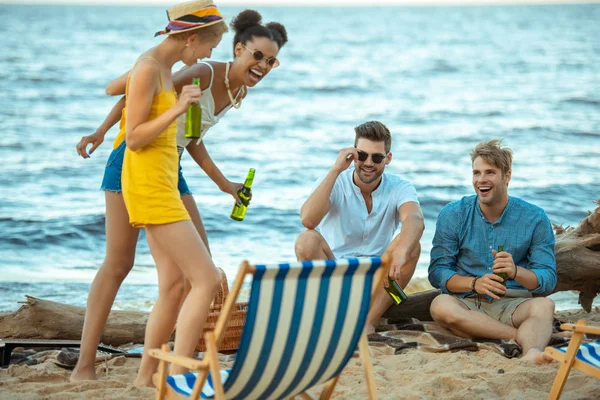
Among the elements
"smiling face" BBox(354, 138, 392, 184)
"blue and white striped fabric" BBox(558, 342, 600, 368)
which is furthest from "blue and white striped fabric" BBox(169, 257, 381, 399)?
"smiling face" BBox(354, 138, 392, 184)

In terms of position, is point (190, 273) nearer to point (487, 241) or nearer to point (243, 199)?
point (243, 199)

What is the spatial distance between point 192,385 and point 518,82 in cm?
2677

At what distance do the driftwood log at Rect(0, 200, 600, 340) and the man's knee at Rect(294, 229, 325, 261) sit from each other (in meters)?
0.81

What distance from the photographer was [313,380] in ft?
10.9

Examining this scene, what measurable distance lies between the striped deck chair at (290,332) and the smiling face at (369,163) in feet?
7.30

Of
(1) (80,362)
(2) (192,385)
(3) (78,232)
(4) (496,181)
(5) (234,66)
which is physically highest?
(5) (234,66)

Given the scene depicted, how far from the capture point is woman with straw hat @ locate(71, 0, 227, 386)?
3.65 meters

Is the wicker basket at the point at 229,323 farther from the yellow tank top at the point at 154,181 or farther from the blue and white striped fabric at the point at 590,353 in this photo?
the blue and white striped fabric at the point at 590,353

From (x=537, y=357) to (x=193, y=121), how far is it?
233 cm

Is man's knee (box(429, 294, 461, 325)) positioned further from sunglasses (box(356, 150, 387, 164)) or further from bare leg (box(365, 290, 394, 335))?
sunglasses (box(356, 150, 387, 164))

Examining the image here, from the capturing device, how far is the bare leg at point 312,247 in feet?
17.8

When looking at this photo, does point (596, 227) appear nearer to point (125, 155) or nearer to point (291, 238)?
point (125, 155)

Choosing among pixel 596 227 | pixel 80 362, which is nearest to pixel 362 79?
pixel 596 227

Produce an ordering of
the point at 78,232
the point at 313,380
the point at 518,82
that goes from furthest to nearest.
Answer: the point at 518,82 → the point at 78,232 → the point at 313,380
